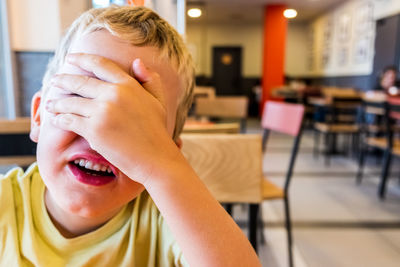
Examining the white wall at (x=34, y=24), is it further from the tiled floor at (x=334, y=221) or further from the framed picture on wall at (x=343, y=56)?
the framed picture on wall at (x=343, y=56)

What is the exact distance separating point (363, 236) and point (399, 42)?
4.87 meters

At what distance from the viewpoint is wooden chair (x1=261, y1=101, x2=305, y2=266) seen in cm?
154

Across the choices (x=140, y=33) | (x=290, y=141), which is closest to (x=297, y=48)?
(x=290, y=141)

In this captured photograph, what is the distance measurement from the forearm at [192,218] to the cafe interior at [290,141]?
356mm

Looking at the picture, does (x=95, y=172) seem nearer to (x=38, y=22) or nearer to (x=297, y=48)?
(x=38, y=22)

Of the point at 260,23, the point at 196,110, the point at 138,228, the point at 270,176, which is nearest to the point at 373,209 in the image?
the point at 270,176

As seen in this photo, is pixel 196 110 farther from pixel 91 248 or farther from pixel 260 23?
pixel 260 23

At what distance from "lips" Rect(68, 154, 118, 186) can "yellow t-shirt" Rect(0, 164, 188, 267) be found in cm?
15

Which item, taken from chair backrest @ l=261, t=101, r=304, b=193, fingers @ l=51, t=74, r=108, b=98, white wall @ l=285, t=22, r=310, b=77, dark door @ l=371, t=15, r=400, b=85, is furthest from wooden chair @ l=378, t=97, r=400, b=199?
white wall @ l=285, t=22, r=310, b=77

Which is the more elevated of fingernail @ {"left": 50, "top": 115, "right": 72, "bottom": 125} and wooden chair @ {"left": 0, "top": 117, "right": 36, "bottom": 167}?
fingernail @ {"left": 50, "top": 115, "right": 72, "bottom": 125}

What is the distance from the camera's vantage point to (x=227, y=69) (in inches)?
437

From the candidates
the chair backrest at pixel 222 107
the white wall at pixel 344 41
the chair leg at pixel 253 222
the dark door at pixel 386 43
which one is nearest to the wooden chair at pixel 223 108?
the chair backrest at pixel 222 107

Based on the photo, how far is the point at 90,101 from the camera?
1.13 ft

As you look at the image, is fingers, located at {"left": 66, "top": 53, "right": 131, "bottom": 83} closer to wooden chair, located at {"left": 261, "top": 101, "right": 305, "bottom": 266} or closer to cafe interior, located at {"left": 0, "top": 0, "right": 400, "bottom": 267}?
cafe interior, located at {"left": 0, "top": 0, "right": 400, "bottom": 267}
